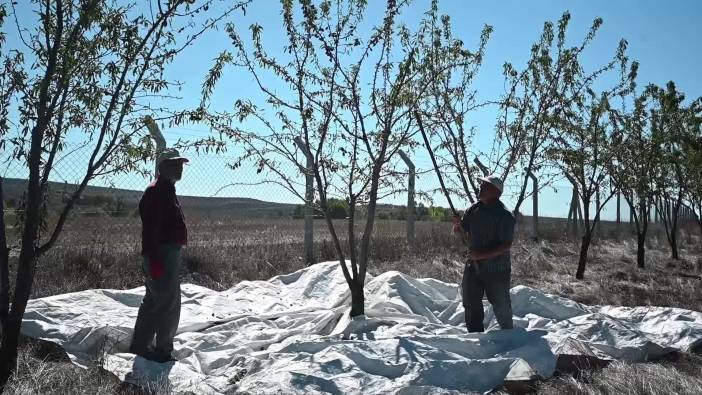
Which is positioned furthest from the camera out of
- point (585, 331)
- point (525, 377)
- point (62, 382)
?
point (585, 331)

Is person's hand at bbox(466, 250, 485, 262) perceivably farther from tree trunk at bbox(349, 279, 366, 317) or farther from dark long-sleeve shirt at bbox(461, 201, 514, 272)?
tree trunk at bbox(349, 279, 366, 317)

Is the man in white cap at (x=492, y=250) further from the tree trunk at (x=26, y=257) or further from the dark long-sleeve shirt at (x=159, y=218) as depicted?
the tree trunk at (x=26, y=257)

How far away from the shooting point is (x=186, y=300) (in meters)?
6.49

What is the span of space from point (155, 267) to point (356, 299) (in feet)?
6.28

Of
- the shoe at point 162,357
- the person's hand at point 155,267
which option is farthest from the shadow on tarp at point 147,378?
the person's hand at point 155,267

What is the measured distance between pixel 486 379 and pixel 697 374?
1.71 m

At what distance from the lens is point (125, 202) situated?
7.17 metres

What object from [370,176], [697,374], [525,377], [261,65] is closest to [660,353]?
[697,374]

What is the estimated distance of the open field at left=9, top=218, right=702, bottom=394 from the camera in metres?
4.03

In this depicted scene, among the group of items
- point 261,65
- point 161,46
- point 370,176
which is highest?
point 261,65

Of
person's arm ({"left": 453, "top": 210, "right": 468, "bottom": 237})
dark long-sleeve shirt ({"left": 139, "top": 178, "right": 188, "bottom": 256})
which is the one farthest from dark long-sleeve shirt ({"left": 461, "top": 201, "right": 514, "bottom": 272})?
dark long-sleeve shirt ({"left": 139, "top": 178, "right": 188, "bottom": 256})

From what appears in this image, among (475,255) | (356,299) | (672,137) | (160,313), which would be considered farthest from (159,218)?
(672,137)

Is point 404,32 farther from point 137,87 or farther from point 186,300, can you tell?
point 186,300

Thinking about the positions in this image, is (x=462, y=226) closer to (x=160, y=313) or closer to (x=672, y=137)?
(x=160, y=313)
